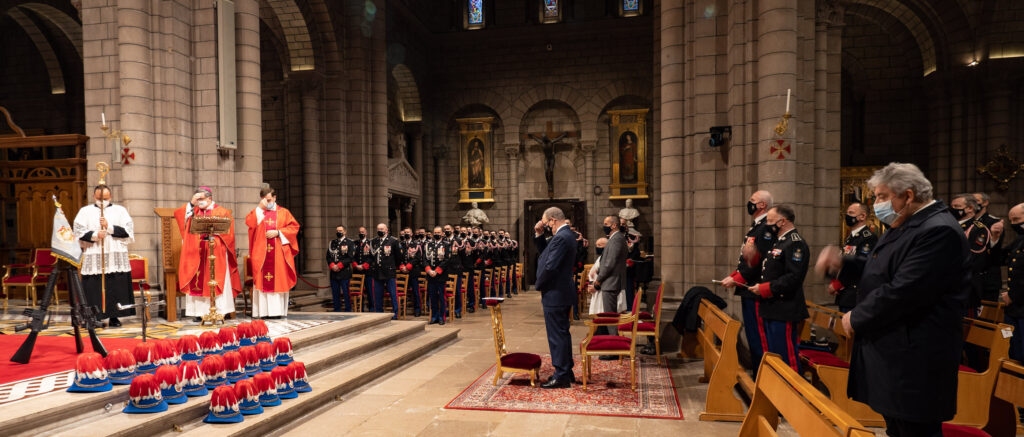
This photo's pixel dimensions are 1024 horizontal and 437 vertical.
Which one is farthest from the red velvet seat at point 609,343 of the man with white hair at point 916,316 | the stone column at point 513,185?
the stone column at point 513,185

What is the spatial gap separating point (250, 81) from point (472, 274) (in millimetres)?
5657

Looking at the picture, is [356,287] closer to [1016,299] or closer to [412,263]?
[412,263]

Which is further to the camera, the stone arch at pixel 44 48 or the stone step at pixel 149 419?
the stone arch at pixel 44 48

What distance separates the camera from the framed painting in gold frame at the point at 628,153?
57.9ft

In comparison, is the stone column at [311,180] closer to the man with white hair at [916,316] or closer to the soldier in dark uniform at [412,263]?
the soldier in dark uniform at [412,263]

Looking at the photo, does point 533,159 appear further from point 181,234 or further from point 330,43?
point 181,234

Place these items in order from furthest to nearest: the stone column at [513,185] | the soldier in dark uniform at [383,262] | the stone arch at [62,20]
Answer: the stone column at [513,185] → the stone arch at [62,20] → the soldier in dark uniform at [383,262]

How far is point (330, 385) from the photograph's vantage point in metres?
5.37

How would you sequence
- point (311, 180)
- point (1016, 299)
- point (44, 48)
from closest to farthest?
point (1016, 299), point (311, 180), point (44, 48)

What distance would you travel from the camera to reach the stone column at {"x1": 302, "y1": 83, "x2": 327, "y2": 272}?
43.4ft

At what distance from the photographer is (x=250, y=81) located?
9.20 m

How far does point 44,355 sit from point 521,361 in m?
4.67

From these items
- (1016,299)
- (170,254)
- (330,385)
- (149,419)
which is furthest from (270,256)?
(1016,299)

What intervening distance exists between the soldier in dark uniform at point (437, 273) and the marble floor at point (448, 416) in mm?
2999
